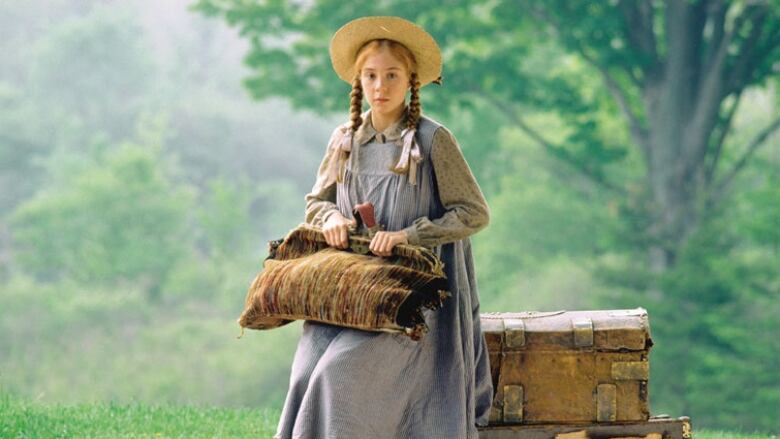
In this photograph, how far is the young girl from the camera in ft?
13.3

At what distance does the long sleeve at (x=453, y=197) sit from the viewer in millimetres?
4184

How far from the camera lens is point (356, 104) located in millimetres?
4328

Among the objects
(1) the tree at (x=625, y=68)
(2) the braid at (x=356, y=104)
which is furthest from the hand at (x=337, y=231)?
(1) the tree at (x=625, y=68)

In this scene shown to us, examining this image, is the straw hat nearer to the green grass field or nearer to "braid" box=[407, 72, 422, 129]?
"braid" box=[407, 72, 422, 129]

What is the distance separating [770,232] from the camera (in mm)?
14438

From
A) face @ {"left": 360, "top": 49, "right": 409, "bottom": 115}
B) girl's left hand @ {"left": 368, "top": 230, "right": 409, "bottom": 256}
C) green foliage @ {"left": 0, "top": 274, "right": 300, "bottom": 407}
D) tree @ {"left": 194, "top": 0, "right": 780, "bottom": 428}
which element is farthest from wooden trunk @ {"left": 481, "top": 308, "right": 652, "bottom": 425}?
green foliage @ {"left": 0, "top": 274, "right": 300, "bottom": 407}

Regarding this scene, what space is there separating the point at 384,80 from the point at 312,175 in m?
20.8

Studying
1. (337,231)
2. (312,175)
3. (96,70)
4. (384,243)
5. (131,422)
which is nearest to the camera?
(384,243)

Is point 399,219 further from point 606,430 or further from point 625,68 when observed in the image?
point 625,68

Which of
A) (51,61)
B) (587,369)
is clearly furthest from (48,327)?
(587,369)

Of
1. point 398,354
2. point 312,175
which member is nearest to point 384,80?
point 398,354

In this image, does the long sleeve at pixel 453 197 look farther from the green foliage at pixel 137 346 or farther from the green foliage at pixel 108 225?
the green foliage at pixel 108 225

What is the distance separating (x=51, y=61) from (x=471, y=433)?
2005cm

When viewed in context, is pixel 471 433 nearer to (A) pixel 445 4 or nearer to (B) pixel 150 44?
(A) pixel 445 4
